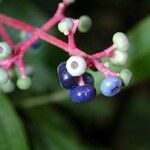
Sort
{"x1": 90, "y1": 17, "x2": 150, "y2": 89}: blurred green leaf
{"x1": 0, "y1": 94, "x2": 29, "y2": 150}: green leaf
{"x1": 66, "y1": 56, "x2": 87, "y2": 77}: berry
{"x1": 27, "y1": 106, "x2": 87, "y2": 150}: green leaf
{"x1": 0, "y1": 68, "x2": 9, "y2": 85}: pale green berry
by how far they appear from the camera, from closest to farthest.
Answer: {"x1": 66, "y1": 56, "x2": 87, "y2": 77}: berry → {"x1": 0, "y1": 68, "x2": 9, "y2": 85}: pale green berry → {"x1": 0, "y1": 94, "x2": 29, "y2": 150}: green leaf → {"x1": 90, "y1": 17, "x2": 150, "y2": 89}: blurred green leaf → {"x1": 27, "y1": 106, "x2": 87, "y2": 150}: green leaf

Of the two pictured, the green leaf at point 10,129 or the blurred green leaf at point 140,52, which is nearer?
the green leaf at point 10,129

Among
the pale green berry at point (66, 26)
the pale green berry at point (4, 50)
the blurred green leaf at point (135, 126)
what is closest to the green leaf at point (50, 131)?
the blurred green leaf at point (135, 126)

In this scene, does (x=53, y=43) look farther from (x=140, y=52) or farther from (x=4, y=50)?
(x=140, y=52)

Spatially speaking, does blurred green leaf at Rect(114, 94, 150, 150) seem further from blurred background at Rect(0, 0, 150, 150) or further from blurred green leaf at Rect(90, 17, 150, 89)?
blurred green leaf at Rect(90, 17, 150, 89)

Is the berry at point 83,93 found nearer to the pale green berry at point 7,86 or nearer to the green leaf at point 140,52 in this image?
the pale green berry at point 7,86

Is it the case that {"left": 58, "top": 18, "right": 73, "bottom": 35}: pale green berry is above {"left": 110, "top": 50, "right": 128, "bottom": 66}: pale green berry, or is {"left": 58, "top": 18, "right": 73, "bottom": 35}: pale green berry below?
above

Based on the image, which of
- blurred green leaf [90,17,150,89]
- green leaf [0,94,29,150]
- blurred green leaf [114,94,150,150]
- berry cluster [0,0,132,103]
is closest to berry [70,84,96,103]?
berry cluster [0,0,132,103]

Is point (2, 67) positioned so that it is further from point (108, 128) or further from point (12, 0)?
point (108, 128)

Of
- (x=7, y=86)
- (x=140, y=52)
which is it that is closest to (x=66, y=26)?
(x=7, y=86)
